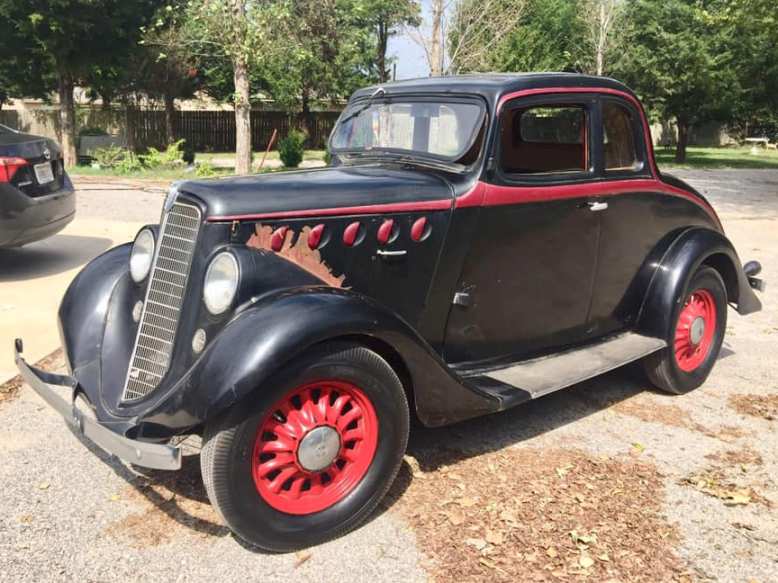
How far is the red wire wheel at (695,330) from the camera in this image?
15.8 feet

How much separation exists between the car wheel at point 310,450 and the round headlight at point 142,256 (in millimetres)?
1251

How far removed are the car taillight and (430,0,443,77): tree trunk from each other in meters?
10.4

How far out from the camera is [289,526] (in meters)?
3.01

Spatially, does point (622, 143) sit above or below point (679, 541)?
above

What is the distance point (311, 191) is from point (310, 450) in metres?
1.17

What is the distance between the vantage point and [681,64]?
960 inches

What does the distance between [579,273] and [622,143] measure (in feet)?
2.99

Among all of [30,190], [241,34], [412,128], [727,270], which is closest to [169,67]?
[241,34]

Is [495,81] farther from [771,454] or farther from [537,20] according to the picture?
[537,20]

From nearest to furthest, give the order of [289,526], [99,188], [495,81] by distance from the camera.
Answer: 1. [289,526]
2. [495,81]
3. [99,188]

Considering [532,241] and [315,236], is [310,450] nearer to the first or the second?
[315,236]

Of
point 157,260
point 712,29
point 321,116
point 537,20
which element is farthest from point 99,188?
point 537,20

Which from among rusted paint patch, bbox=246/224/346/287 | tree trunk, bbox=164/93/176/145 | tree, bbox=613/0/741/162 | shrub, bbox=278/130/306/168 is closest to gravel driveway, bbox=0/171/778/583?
rusted paint patch, bbox=246/224/346/287

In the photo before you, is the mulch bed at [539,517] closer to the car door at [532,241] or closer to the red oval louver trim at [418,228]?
the car door at [532,241]
